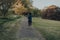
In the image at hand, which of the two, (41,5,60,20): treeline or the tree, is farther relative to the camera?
(41,5,60,20): treeline

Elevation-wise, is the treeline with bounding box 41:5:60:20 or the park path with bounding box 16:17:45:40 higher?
the park path with bounding box 16:17:45:40

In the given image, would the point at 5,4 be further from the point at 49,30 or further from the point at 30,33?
the point at 30,33

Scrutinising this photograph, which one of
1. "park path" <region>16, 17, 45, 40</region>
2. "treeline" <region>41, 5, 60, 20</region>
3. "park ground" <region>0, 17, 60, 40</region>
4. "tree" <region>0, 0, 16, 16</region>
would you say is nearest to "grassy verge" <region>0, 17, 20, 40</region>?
"park ground" <region>0, 17, 60, 40</region>

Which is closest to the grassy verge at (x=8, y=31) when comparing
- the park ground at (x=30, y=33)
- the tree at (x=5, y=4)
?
the park ground at (x=30, y=33)

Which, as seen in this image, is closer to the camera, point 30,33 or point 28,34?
point 28,34

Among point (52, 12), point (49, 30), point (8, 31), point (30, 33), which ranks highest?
point (30, 33)

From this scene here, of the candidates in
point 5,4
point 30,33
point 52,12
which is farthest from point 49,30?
point 52,12

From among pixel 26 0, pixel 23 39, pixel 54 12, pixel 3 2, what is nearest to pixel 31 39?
pixel 23 39

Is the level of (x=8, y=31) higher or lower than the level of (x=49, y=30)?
higher

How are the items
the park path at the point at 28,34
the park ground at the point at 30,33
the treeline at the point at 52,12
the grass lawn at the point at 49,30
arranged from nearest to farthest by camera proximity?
the park path at the point at 28,34, the park ground at the point at 30,33, the grass lawn at the point at 49,30, the treeline at the point at 52,12

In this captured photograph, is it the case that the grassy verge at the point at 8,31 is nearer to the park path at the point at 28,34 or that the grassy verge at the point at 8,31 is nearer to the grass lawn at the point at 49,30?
the park path at the point at 28,34

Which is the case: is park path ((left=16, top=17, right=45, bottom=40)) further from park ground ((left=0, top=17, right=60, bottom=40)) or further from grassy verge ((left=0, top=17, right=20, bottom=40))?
grassy verge ((left=0, top=17, right=20, bottom=40))

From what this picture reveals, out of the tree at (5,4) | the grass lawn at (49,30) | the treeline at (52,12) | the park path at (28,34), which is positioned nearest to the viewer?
the park path at (28,34)

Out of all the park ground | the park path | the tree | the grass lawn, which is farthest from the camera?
the tree
